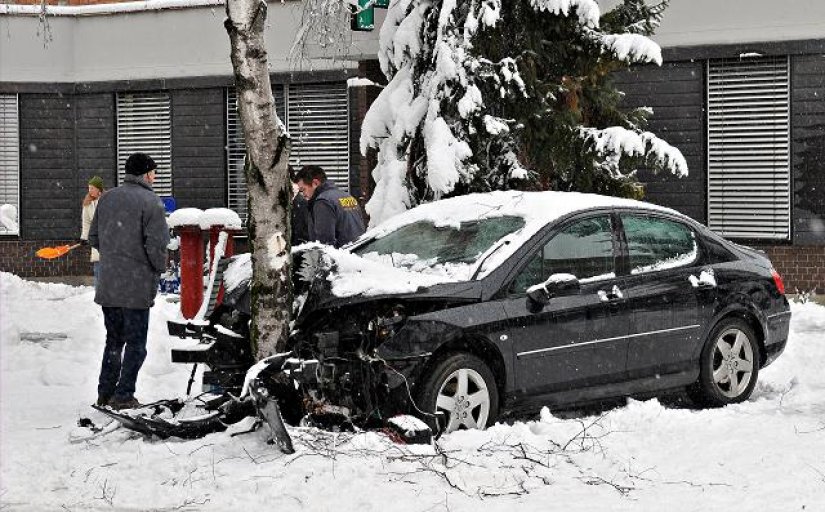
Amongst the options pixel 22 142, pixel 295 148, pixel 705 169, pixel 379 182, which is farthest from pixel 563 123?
pixel 22 142

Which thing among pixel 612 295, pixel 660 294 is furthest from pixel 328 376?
pixel 660 294

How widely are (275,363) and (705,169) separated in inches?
475

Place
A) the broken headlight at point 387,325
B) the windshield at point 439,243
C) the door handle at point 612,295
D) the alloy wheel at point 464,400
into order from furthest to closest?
the door handle at point 612,295 < the windshield at point 439,243 < the alloy wheel at point 464,400 < the broken headlight at point 387,325

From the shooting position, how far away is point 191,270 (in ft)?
50.6

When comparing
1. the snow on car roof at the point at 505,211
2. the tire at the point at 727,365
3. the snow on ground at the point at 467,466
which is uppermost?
the snow on car roof at the point at 505,211

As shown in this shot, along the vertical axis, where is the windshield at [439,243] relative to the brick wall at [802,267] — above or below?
above

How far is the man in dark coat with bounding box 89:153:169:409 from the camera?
385 inches

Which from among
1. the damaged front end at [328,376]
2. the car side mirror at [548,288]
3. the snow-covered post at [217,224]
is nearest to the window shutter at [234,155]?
the snow-covered post at [217,224]

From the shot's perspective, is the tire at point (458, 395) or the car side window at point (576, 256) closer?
A: the tire at point (458, 395)

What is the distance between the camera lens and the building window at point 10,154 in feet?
79.0

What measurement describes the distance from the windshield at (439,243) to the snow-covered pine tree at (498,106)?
4.21 meters

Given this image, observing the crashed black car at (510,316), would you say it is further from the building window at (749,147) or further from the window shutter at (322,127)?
the window shutter at (322,127)

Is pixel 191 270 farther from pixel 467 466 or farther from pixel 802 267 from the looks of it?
pixel 467 466

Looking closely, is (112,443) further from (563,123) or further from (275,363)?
(563,123)
